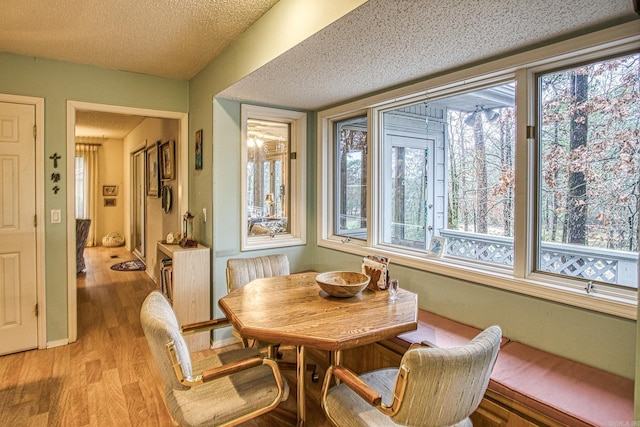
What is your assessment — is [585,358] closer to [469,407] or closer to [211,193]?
[469,407]

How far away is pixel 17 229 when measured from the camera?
2.89 meters

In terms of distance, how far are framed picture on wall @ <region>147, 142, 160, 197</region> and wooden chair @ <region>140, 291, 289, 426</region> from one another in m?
3.63

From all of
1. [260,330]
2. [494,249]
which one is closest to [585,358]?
[494,249]

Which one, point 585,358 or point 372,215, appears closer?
point 585,358

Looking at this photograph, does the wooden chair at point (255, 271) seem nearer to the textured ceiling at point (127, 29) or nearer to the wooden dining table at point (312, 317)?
the wooden dining table at point (312, 317)

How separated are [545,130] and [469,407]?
58.1 inches

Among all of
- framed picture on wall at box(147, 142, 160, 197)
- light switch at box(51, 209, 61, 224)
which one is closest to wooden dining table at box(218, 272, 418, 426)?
light switch at box(51, 209, 61, 224)

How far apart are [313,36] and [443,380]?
1.61m

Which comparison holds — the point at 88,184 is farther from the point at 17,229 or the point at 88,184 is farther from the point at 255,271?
the point at 255,271

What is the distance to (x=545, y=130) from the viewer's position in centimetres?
191

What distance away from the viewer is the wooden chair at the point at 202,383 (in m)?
1.41

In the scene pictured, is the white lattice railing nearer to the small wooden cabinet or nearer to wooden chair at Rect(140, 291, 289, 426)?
wooden chair at Rect(140, 291, 289, 426)

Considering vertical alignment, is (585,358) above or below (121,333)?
above

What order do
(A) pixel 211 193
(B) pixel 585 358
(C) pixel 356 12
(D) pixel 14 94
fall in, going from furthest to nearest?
(A) pixel 211 193, (D) pixel 14 94, (B) pixel 585 358, (C) pixel 356 12
